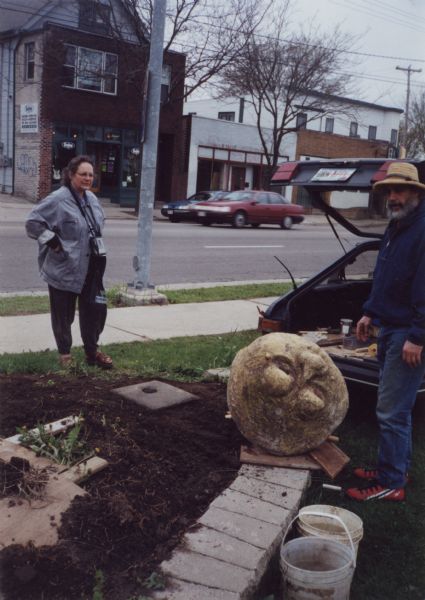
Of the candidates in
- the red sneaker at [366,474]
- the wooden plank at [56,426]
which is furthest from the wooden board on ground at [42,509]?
the red sneaker at [366,474]

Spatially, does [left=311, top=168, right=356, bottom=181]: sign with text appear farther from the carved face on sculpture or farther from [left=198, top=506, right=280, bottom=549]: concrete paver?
[left=198, top=506, right=280, bottom=549]: concrete paver

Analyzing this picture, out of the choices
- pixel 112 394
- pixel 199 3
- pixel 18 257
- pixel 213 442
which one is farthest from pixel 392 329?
pixel 199 3

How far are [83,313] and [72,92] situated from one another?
24614 mm

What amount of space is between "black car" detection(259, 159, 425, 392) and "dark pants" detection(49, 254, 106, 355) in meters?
1.42

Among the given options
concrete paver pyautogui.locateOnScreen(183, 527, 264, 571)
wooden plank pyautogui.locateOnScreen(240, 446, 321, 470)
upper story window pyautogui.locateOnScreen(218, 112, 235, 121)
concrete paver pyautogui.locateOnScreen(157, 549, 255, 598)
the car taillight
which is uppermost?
upper story window pyautogui.locateOnScreen(218, 112, 235, 121)

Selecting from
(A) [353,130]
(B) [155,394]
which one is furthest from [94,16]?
(B) [155,394]

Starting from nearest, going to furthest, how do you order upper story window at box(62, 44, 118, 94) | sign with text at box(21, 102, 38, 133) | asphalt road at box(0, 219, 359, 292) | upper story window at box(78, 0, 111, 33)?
asphalt road at box(0, 219, 359, 292), upper story window at box(78, 0, 111, 33), upper story window at box(62, 44, 118, 94), sign with text at box(21, 102, 38, 133)

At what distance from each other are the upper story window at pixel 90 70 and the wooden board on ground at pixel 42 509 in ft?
85.6

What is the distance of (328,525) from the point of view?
307 cm

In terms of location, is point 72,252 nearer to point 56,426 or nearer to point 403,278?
point 56,426

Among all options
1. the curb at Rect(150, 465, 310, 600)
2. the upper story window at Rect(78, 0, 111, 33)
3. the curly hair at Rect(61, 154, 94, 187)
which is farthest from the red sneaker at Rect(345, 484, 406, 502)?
the upper story window at Rect(78, 0, 111, 33)

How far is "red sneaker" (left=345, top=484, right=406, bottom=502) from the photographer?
359 cm

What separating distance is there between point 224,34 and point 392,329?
26.5 meters

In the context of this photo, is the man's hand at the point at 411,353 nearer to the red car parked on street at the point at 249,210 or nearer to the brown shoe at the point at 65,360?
the brown shoe at the point at 65,360
